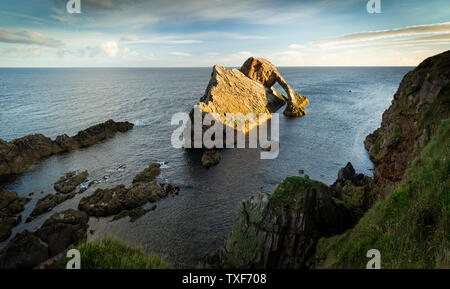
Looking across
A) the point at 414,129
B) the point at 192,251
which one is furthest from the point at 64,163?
the point at 414,129

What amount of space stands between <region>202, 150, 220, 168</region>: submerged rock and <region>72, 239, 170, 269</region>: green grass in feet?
96.6

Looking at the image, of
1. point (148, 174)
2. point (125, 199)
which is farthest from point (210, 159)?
point (125, 199)

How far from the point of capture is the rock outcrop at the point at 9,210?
973 inches

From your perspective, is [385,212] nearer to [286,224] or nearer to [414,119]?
[286,224]

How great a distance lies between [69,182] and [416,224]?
39.0m

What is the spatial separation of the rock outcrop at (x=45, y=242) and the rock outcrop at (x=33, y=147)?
67.1 ft

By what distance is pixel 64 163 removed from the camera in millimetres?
41344

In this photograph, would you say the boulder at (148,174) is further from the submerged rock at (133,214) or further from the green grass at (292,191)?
the green grass at (292,191)

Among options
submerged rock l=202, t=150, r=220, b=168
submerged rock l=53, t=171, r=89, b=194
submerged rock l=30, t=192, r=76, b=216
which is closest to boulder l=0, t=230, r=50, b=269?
submerged rock l=30, t=192, r=76, b=216

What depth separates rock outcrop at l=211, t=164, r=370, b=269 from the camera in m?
15.2

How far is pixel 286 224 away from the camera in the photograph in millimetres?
15375

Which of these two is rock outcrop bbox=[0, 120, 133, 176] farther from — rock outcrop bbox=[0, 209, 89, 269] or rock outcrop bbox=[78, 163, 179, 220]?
rock outcrop bbox=[0, 209, 89, 269]

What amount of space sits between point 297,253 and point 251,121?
46.0 meters
